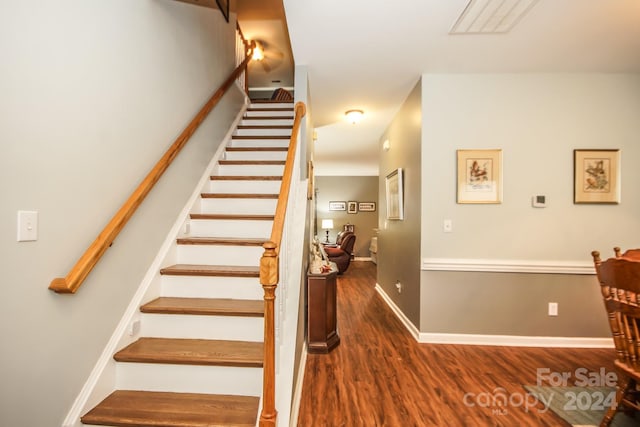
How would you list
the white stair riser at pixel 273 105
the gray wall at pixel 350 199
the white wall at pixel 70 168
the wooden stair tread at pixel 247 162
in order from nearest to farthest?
the white wall at pixel 70 168 < the wooden stair tread at pixel 247 162 < the white stair riser at pixel 273 105 < the gray wall at pixel 350 199

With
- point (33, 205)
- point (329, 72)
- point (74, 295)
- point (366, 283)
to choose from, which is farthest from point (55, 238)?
point (366, 283)

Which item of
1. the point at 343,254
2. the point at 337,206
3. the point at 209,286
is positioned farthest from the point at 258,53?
the point at 337,206

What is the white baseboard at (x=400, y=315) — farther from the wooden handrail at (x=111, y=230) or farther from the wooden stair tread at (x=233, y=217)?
the wooden handrail at (x=111, y=230)

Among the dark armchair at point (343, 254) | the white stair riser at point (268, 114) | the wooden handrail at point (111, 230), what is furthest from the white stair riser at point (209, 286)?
the dark armchair at point (343, 254)

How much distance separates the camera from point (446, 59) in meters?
2.66

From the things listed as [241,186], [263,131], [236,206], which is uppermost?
[263,131]

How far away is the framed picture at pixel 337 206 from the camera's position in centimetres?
975

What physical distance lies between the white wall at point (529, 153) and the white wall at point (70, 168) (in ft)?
7.97

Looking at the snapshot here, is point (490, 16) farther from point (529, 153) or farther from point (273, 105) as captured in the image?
point (273, 105)

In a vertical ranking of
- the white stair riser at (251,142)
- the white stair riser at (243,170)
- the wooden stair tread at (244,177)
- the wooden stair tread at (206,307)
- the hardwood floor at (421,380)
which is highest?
the white stair riser at (251,142)

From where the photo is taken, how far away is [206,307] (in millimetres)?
1790

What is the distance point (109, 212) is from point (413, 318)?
2885mm

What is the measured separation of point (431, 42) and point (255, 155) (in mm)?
2024

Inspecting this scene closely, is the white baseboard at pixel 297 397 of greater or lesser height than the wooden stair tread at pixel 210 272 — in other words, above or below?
below
